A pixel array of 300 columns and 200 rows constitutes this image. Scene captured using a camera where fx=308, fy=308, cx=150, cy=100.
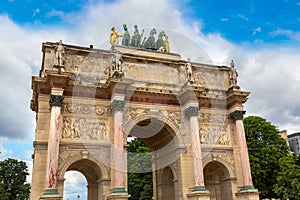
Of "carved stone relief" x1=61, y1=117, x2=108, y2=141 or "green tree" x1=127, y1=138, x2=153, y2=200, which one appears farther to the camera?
"green tree" x1=127, y1=138, x2=153, y2=200

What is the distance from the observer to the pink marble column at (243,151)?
1994 cm

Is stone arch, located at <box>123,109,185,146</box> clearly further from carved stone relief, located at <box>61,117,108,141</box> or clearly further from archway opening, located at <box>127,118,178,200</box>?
carved stone relief, located at <box>61,117,108,141</box>

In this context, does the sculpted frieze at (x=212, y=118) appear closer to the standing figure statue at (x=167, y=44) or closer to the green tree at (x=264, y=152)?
the standing figure statue at (x=167, y=44)

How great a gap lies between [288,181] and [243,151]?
8.03 meters

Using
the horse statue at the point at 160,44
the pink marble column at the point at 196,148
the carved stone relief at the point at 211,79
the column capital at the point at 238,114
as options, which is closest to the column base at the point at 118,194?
the pink marble column at the point at 196,148

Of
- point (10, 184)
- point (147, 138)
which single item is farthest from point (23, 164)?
point (147, 138)

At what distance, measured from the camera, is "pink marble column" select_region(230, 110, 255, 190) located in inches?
Result: 785

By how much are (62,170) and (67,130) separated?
7.56 ft

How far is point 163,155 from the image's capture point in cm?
2258

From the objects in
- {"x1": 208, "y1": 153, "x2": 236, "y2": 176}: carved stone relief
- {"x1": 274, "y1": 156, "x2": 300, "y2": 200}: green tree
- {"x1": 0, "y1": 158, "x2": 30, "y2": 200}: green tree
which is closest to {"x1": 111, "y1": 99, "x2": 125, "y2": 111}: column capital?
{"x1": 208, "y1": 153, "x2": 236, "y2": 176}: carved stone relief

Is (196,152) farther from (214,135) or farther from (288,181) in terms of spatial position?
(288,181)

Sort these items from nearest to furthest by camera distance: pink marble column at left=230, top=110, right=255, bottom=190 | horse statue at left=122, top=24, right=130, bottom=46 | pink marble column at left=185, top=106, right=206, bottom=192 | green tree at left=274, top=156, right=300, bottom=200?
pink marble column at left=185, top=106, right=206, bottom=192 < pink marble column at left=230, top=110, right=255, bottom=190 < horse statue at left=122, top=24, right=130, bottom=46 < green tree at left=274, top=156, right=300, bottom=200

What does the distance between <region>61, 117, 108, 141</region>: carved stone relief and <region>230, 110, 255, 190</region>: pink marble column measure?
358 inches

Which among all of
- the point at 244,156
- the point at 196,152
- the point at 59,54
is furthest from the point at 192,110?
the point at 59,54
